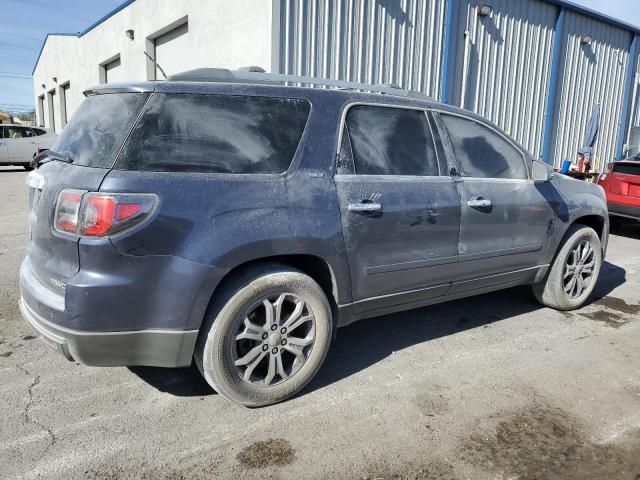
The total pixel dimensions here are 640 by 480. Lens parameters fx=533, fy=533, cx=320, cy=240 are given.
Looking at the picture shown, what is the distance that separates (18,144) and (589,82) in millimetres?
18241

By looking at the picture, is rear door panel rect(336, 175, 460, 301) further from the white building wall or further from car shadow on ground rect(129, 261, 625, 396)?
the white building wall

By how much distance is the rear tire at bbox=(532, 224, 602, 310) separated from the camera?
474 centimetres

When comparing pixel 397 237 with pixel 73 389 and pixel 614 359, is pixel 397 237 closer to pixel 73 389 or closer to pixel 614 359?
pixel 614 359

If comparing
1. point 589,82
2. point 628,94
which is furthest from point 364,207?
point 628,94

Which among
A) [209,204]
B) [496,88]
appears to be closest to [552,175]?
[209,204]

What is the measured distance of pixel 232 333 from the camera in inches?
114

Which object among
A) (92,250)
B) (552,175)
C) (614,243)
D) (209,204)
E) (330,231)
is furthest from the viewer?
(614,243)

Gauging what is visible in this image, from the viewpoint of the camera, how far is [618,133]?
55.7 ft

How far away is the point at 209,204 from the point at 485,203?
213 centimetres

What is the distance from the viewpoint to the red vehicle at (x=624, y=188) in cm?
835

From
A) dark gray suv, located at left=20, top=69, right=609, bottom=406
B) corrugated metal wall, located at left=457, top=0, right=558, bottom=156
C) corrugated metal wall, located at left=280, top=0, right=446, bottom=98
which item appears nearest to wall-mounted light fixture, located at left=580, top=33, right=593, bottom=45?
corrugated metal wall, located at left=457, top=0, right=558, bottom=156

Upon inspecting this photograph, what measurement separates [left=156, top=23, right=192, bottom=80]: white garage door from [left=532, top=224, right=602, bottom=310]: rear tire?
1009 cm

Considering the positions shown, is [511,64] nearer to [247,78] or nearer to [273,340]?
[247,78]

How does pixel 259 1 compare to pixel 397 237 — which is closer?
pixel 397 237
